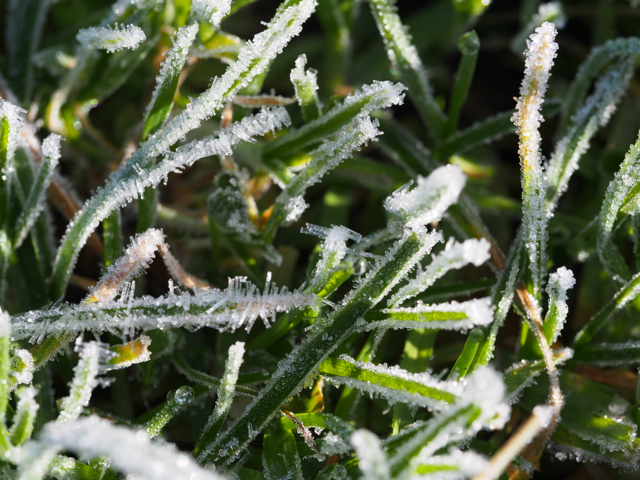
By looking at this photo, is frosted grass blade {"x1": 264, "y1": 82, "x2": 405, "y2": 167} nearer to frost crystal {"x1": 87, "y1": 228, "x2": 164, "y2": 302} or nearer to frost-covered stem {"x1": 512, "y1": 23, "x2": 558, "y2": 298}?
frost-covered stem {"x1": 512, "y1": 23, "x2": 558, "y2": 298}

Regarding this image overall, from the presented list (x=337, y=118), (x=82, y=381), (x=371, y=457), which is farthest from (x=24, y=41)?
(x=371, y=457)

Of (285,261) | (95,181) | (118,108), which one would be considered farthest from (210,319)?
(118,108)

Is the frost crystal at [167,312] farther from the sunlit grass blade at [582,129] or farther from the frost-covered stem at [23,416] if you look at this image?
the sunlit grass blade at [582,129]

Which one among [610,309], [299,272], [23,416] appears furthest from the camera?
[299,272]

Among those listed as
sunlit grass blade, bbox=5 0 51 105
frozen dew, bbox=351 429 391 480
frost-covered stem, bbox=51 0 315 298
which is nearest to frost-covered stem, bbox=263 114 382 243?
frost-covered stem, bbox=51 0 315 298

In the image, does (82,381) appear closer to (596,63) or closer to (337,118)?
(337,118)

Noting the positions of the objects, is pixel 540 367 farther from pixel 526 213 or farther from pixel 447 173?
pixel 447 173
